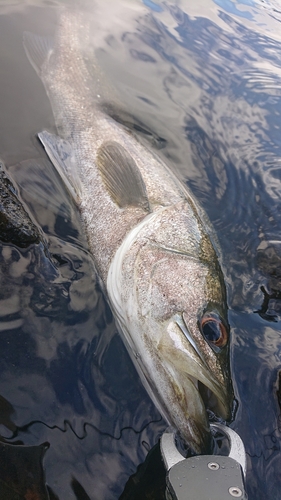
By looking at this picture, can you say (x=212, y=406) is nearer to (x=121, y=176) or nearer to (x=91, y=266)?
(x=91, y=266)

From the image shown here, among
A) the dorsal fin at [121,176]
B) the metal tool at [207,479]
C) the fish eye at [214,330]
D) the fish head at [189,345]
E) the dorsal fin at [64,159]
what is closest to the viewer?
the metal tool at [207,479]

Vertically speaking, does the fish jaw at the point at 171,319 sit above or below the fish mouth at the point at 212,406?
above

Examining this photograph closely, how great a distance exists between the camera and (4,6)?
5.60 metres

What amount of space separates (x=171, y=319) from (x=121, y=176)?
1.63m

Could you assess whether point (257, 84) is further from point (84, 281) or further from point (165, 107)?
point (84, 281)

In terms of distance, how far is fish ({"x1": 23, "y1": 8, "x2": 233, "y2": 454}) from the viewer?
249cm

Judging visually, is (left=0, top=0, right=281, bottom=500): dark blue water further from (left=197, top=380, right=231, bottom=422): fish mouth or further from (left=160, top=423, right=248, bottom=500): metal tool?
(left=160, top=423, right=248, bottom=500): metal tool

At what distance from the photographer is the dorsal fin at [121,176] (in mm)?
3646

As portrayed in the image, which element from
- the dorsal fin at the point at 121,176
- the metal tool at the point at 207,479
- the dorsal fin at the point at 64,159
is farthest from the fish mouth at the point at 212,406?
the dorsal fin at the point at 64,159

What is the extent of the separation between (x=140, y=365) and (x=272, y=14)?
10992 mm

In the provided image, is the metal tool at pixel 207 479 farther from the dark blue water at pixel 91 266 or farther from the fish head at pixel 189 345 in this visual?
the dark blue water at pixel 91 266

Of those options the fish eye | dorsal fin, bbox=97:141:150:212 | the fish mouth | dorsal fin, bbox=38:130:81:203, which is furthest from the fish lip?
dorsal fin, bbox=38:130:81:203

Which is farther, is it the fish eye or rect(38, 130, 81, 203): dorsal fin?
rect(38, 130, 81, 203): dorsal fin

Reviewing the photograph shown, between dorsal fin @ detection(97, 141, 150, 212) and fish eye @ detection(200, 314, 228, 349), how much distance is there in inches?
49.8
